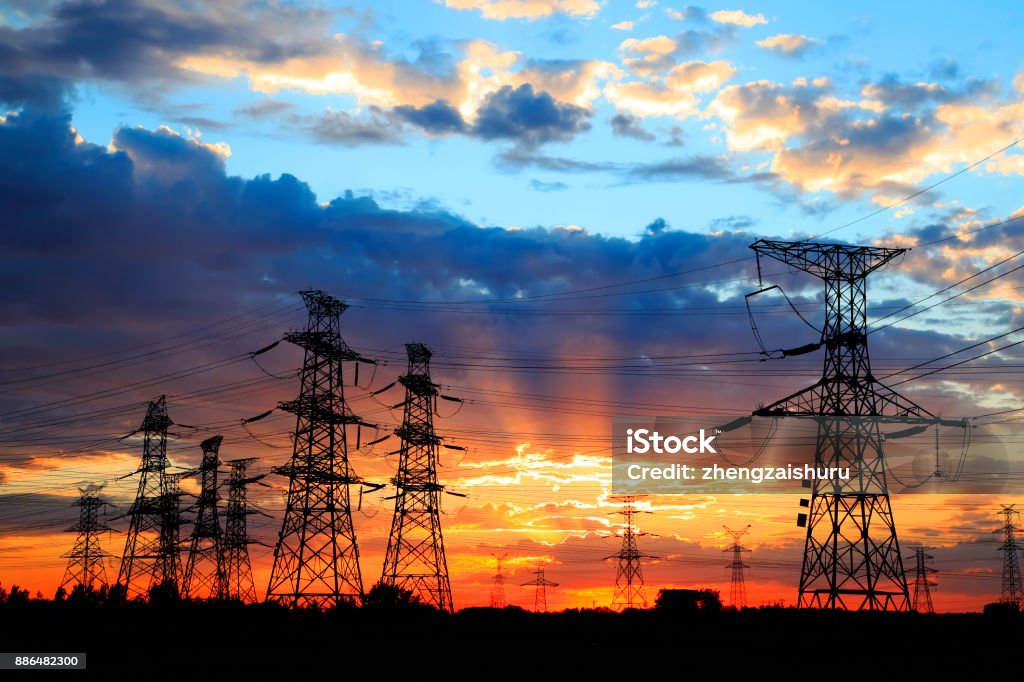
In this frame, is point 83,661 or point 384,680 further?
point 83,661

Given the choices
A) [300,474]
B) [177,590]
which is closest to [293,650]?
[300,474]

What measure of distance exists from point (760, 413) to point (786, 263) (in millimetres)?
8351

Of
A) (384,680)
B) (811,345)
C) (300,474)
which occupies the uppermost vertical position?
(811,345)

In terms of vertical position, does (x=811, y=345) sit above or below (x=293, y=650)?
above

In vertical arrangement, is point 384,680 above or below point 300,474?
below

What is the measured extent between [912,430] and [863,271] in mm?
9030

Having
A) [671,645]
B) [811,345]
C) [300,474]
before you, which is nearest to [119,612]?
[300,474]

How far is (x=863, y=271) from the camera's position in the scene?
5494cm

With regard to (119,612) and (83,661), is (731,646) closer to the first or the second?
(83,661)

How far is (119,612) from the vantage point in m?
60.7

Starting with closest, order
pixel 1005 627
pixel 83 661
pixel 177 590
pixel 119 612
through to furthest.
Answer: pixel 83 661 < pixel 1005 627 < pixel 119 612 < pixel 177 590

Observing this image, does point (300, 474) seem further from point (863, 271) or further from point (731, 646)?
point (863, 271)

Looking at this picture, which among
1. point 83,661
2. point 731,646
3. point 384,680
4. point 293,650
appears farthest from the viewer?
point 731,646

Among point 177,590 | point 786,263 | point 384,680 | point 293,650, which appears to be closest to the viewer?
point 384,680
